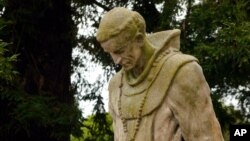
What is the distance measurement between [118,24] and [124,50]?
0.48ft

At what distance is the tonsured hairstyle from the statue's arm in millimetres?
346

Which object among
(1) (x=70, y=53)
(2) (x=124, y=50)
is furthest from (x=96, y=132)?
(2) (x=124, y=50)

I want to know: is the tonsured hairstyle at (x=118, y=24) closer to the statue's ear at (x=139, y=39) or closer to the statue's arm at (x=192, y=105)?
the statue's ear at (x=139, y=39)

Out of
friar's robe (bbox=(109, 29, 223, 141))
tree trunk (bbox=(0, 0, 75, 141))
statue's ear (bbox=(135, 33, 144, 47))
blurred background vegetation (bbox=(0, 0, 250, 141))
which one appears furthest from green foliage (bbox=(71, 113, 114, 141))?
statue's ear (bbox=(135, 33, 144, 47))

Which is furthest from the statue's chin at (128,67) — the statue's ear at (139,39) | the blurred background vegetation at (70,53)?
the blurred background vegetation at (70,53)

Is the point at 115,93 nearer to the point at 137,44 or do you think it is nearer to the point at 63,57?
the point at 137,44

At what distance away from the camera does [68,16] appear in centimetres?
1032

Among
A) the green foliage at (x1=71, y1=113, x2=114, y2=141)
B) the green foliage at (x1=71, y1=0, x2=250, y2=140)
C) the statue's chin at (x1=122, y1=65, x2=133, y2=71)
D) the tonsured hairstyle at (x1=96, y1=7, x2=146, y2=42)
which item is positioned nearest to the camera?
the tonsured hairstyle at (x1=96, y1=7, x2=146, y2=42)

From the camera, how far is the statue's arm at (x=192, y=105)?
4.16 meters

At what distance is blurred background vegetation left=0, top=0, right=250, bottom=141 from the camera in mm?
8938

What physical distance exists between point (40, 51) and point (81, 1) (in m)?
0.87

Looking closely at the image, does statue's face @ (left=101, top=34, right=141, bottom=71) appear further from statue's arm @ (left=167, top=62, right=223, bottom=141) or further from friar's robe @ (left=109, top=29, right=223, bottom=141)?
statue's arm @ (left=167, top=62, right=223, bottom=141)

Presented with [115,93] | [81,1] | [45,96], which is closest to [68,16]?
[81,1]

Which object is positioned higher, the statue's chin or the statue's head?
the statue's head
